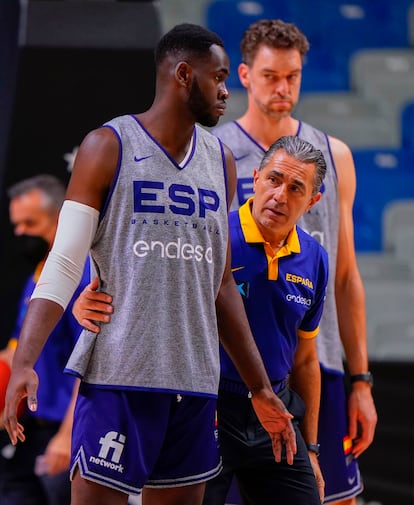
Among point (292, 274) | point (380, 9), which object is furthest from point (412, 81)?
point (292, 274)

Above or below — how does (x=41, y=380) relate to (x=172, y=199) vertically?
below

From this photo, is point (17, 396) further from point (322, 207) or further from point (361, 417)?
point (361, 417)

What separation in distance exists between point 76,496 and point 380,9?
25.0 ft

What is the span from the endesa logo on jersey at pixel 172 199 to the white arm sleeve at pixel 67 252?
0.40 feet

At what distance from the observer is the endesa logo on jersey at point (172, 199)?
2846 mm

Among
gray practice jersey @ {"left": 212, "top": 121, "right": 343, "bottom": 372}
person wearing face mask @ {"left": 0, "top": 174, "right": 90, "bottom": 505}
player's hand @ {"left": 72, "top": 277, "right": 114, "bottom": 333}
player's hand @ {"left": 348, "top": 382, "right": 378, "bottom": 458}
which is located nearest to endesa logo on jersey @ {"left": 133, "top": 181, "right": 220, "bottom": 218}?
player's hand @ {"left": 72, "top": 277, "right": 114, "bottom": 333}

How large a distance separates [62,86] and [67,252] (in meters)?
3.03

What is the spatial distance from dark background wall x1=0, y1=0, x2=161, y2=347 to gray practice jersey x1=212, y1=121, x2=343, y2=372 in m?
1.79

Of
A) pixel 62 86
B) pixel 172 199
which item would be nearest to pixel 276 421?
pixel 172 199

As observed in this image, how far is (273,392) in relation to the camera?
3113 millimetres

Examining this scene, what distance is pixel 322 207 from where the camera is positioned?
154 inches

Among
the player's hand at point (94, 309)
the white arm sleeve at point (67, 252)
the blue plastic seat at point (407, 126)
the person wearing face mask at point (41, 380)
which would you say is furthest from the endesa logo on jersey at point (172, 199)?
the blue plastic seat at point (407, 126)

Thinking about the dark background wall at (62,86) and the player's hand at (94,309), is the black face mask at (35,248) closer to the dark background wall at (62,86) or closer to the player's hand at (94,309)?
Answer: the dark background wall at (62,86)

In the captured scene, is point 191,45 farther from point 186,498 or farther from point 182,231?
point 186,498
